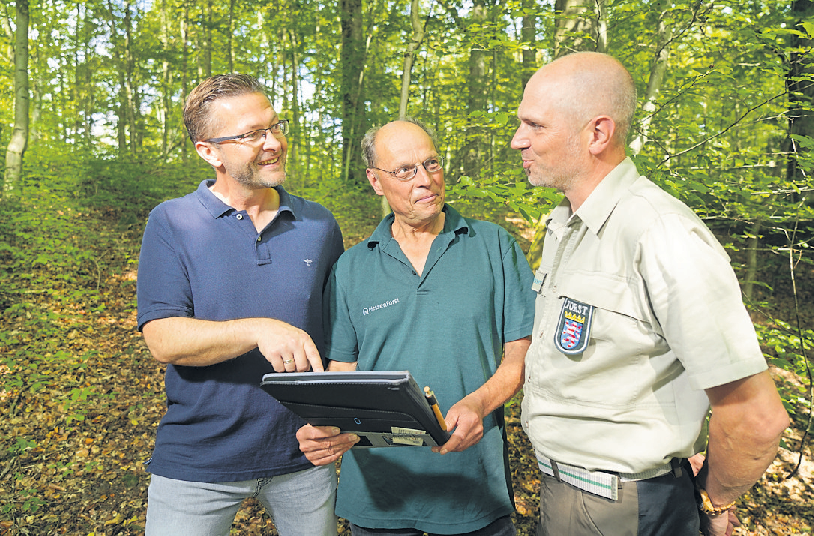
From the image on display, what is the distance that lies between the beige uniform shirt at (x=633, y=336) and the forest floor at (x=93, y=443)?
2.95 meters

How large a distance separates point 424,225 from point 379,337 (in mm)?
563

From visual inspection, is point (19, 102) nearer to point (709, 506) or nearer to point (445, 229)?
point (445, 229)

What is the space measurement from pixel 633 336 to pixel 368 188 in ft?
37.2

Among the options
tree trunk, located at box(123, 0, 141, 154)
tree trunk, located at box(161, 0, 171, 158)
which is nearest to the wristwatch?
tree trunk, located at box(123, 0, 141, 154)

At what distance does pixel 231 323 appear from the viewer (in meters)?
1.79

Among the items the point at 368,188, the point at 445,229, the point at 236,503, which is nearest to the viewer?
the point at 236,503

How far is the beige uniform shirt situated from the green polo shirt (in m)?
0.39

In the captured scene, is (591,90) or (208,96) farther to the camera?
(208,96)

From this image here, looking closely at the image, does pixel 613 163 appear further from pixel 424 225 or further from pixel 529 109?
pixel 424 225

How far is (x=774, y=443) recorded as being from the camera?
129 centimetres

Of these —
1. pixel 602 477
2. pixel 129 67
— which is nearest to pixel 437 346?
pixel 602 477

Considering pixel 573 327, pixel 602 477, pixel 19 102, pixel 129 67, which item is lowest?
pixel 602 477

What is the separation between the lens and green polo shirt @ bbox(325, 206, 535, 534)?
6.54ft

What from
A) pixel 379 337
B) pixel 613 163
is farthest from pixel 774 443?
pixel 379 337
